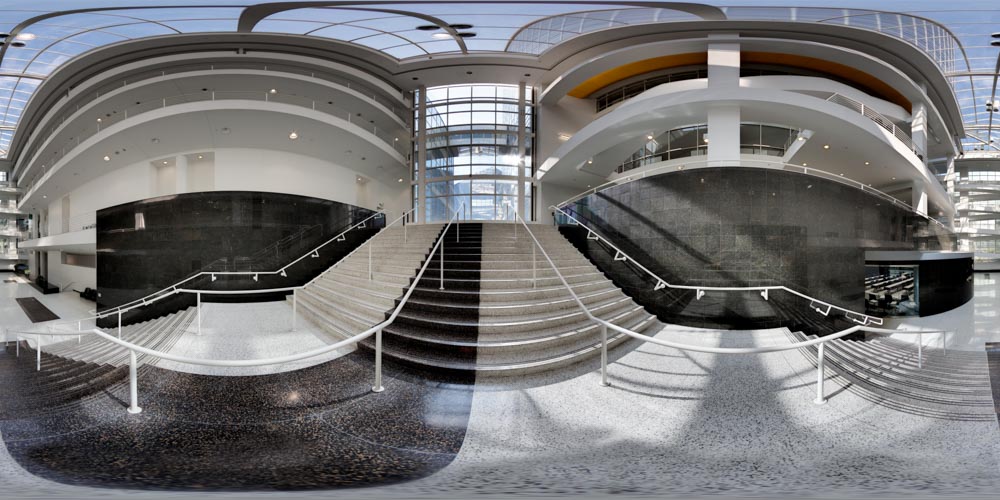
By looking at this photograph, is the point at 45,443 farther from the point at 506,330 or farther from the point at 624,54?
the point at 624,54

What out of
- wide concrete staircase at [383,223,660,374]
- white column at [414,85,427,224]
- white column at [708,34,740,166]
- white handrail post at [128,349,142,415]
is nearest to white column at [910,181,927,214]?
white column at [708,34,740,166]

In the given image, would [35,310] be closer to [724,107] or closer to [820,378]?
[820,378]

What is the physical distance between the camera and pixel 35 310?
10.5m

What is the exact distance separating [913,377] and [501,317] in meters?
3.00

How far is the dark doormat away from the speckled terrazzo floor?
11.6 metres

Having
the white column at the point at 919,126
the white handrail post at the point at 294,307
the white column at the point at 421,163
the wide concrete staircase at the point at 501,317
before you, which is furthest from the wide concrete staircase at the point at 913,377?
the white column at the point at 421,163

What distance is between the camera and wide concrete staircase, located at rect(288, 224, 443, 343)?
11.9 feet

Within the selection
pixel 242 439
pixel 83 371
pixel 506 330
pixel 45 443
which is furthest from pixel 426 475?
pixel 83 371

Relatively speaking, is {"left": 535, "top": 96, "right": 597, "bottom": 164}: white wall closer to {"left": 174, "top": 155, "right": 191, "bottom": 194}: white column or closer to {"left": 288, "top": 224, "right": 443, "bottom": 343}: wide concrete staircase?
{"left": 288, "top": 224, "right": 443, "bottom": 343}: wide concrete staircase

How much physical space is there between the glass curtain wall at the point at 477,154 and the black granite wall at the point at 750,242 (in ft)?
30.1

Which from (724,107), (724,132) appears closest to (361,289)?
(724,132)

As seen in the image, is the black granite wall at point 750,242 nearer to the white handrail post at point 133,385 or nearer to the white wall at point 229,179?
the white handrail post at point 133,385

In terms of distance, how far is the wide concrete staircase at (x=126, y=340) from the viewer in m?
2.63

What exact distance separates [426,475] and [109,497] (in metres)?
1.13
